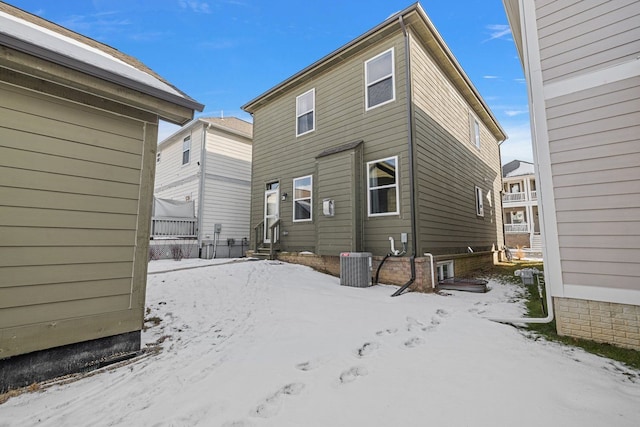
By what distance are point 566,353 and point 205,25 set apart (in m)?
13.3

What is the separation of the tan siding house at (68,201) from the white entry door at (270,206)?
6441 millimetres

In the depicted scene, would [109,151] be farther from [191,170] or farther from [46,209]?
[191,170]

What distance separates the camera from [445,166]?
8.21 metres

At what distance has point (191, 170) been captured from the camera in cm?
1303

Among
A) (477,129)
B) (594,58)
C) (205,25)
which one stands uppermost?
(205,25)

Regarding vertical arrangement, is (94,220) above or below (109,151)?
below

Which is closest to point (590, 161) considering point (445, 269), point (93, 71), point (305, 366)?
point (305, 366)

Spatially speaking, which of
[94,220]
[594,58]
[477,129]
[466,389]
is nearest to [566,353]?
[466,389]

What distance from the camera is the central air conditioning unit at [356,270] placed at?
621 cm

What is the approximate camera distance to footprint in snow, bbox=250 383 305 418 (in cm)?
195

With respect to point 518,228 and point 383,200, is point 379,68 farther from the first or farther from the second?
point 518,228

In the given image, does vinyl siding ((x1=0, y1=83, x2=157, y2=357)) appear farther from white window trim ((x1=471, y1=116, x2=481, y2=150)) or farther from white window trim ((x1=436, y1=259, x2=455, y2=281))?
white window trim ((x1=471, y1=116, x2=481, y2=150))

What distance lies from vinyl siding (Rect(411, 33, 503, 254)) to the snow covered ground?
3279 mm

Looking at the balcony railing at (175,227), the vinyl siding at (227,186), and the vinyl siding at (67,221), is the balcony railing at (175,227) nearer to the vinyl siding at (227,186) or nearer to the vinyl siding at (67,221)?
the vinyl siding at (227,186)
